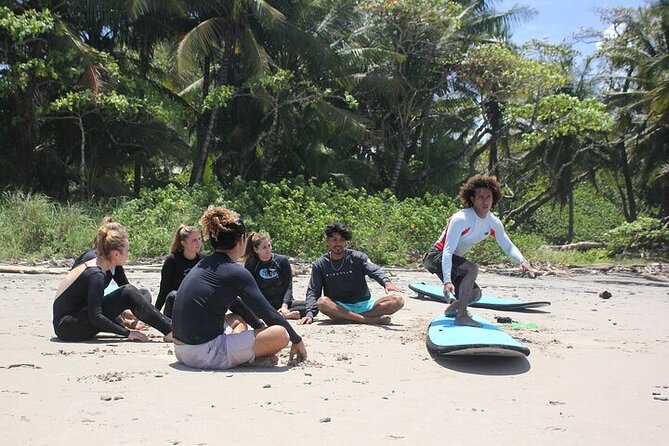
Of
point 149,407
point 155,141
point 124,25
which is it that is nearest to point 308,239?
point 155,141

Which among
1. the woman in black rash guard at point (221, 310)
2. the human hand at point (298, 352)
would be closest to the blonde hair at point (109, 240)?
the woman in black rash guard at point (221, 310)

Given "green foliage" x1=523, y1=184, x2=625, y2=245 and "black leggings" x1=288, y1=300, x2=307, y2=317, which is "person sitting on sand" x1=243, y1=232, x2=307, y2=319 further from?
"green foliage" x1=523, y1=184, x2=625, y2=245

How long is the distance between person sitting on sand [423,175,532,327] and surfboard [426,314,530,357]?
0.56 m

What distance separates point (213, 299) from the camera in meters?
5.90

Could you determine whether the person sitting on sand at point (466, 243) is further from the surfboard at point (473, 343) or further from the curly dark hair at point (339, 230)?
the curly dark hair at point (339, 230)

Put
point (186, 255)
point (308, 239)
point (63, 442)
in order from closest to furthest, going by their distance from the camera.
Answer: point (63, 442)
point (186, 255)
point (308, 239)

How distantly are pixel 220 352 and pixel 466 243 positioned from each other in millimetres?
3093

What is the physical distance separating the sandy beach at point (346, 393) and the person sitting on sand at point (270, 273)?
24.7 inches

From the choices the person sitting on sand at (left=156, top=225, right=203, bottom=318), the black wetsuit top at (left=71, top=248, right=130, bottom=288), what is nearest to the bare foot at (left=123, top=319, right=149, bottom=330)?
the person sitting on sand at (left=156, top=225, right=203, bottom=318)

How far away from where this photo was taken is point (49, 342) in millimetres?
7117

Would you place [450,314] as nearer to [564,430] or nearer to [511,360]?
[511,360]

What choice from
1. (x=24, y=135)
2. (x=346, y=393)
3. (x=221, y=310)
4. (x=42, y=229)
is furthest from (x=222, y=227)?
(x=24, y=135)


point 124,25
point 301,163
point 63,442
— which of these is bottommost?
point 63,442

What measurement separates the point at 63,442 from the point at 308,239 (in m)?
15.0
